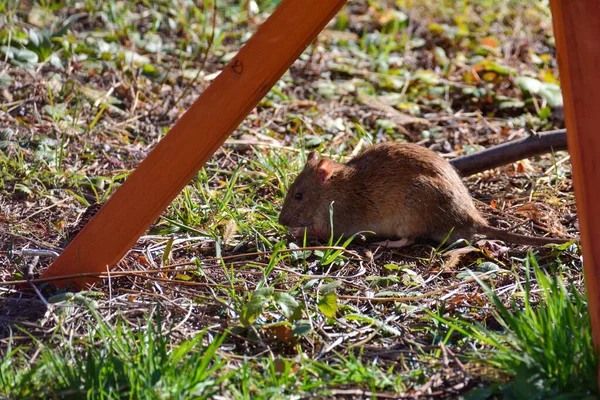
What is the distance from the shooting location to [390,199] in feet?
15.4

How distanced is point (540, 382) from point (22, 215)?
9.99 ft

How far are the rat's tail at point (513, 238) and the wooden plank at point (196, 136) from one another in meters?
1.72

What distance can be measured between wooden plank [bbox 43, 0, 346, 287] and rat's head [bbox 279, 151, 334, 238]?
50.6 inches

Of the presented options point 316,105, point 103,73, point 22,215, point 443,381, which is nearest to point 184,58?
point 103,73

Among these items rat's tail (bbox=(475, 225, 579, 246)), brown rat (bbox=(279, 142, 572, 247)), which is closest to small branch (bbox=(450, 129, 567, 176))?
brown rat (bbox=(279, 142, 572, 247))

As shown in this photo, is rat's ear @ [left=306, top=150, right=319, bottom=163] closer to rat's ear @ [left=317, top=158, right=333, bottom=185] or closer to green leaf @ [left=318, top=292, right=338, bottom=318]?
rat's ear @ [left=317, top=158, right=333, bottom=185]

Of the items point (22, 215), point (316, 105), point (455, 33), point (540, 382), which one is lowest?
point (540, 382)

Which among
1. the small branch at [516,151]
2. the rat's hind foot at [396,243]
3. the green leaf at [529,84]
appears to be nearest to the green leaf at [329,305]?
the rat's hind foot at [396,243]

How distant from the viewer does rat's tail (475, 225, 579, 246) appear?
4160 millimetres

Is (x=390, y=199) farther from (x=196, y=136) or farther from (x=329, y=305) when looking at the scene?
(x=196, y=136)

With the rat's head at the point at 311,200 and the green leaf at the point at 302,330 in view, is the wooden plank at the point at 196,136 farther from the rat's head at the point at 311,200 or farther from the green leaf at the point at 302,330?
the rat's head at the point at 311,200

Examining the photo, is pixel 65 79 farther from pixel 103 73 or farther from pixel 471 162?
pixel 471 162

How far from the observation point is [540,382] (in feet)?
8.63

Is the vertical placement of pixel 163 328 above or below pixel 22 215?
below
